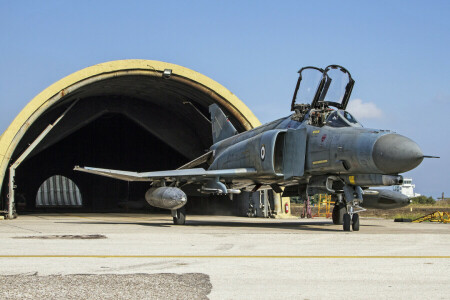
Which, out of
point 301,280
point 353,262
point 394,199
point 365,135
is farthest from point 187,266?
point 394,199

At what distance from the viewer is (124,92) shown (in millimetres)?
27031

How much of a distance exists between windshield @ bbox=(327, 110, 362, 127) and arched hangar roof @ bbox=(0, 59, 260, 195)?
10.2 meters

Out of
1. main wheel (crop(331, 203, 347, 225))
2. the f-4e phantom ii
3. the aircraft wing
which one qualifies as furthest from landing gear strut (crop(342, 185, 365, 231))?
main wheel (crop(331, 203, 347, 225))

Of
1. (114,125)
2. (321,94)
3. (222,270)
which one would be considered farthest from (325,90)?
(114,125)

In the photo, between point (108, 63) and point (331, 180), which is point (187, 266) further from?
point (108, 63)

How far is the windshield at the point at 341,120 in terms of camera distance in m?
13.0

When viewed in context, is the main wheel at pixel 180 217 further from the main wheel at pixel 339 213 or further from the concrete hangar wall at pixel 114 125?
the concrete hangar wall at pixel 114 125

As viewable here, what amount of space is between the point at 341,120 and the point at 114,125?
973 inches

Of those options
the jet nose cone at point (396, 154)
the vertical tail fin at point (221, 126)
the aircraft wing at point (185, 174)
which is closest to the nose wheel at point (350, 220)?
the jet nose cone at point (396, 154)

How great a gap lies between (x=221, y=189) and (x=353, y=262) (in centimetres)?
851

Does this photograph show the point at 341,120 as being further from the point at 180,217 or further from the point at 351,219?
the point at 180,217

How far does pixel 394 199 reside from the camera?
656 inches

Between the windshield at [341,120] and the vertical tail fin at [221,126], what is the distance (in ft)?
20.5

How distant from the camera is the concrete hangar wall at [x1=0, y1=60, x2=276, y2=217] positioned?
71.6 feet
